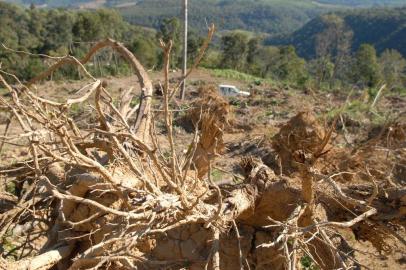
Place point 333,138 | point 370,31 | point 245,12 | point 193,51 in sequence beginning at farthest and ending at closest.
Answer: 1. point 245,12
2. point 370,31
3. point 193,51
4. point 333,138

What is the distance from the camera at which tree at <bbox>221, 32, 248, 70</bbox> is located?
37781mm

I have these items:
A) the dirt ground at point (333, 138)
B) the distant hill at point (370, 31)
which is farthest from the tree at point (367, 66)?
the distant hill at point (370, 31)

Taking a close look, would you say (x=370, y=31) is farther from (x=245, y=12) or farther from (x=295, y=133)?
(x=295, y=133)

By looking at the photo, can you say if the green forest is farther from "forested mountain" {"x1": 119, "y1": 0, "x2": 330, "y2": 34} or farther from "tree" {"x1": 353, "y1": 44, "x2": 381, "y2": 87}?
"forested mountain" {"x1": 119, "y1": 0, "x2": 330, "y2": 34}

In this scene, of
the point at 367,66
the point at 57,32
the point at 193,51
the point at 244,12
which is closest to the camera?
the point at 367,66

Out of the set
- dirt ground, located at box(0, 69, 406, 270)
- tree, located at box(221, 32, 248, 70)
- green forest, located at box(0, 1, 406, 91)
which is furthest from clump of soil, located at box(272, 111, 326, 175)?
tree, located at box(221, 32, 248, 70)

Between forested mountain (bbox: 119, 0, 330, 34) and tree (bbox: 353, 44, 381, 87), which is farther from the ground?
tree (bbox: 353, 44, 381, 87)

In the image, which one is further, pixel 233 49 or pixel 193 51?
pixel 233 49

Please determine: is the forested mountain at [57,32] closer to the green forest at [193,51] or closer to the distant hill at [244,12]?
the green forest at [193,51]

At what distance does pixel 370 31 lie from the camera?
84.6 metres

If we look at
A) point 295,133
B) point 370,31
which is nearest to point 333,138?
point 295,133

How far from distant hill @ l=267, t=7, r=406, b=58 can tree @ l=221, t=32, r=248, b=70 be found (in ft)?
125

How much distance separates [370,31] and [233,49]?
5501cm

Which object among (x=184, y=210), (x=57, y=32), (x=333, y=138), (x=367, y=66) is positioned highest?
(x=333, y=138)
